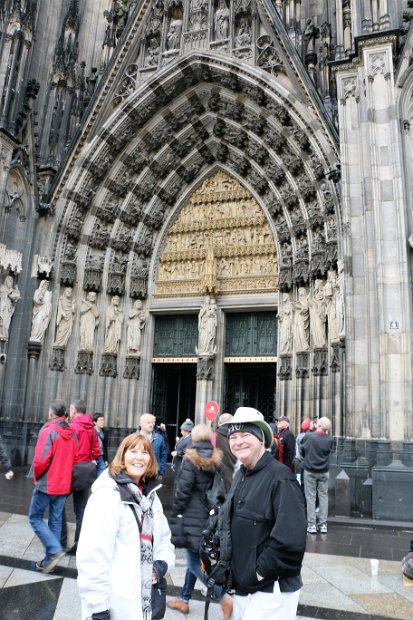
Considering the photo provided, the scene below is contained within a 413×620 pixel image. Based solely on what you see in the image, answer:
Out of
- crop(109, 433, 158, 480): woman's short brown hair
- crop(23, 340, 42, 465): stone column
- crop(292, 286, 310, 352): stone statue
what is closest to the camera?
crop(109, 433, 158, 480): woman's short brown hair

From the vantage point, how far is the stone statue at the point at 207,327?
13.8 meters

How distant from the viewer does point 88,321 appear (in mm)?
13977

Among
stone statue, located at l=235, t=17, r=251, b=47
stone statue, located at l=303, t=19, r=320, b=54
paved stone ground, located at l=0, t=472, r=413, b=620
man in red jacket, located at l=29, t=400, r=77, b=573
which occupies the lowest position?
paved stone ground, located at l=0, t=472, r=413, b=620

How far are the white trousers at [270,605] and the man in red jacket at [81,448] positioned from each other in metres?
3.38

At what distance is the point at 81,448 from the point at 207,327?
346 inches

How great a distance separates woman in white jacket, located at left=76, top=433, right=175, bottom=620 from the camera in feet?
6.57

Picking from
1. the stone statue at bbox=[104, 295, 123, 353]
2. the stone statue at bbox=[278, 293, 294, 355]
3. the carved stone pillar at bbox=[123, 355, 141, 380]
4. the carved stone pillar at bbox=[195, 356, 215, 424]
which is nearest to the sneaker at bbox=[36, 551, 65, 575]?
the stone statue at bbox=[278, 293, 294, 355]

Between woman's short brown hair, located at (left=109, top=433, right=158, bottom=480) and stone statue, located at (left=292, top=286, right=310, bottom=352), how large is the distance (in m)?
10.0

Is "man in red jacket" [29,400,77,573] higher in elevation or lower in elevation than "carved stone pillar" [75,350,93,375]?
lower

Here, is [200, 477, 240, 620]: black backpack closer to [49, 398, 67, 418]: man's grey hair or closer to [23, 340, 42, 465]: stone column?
[49, 398, 67, 418]: man's grey hair

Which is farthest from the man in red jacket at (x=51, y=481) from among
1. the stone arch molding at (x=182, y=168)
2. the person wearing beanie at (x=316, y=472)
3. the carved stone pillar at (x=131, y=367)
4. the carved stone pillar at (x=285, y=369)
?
the carved stone pillar at (x=131, y=367)

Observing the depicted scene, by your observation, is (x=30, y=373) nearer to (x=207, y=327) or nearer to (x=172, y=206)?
(x=207, y=327)

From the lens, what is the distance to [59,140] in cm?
1437

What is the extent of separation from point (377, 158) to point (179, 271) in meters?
7.20
